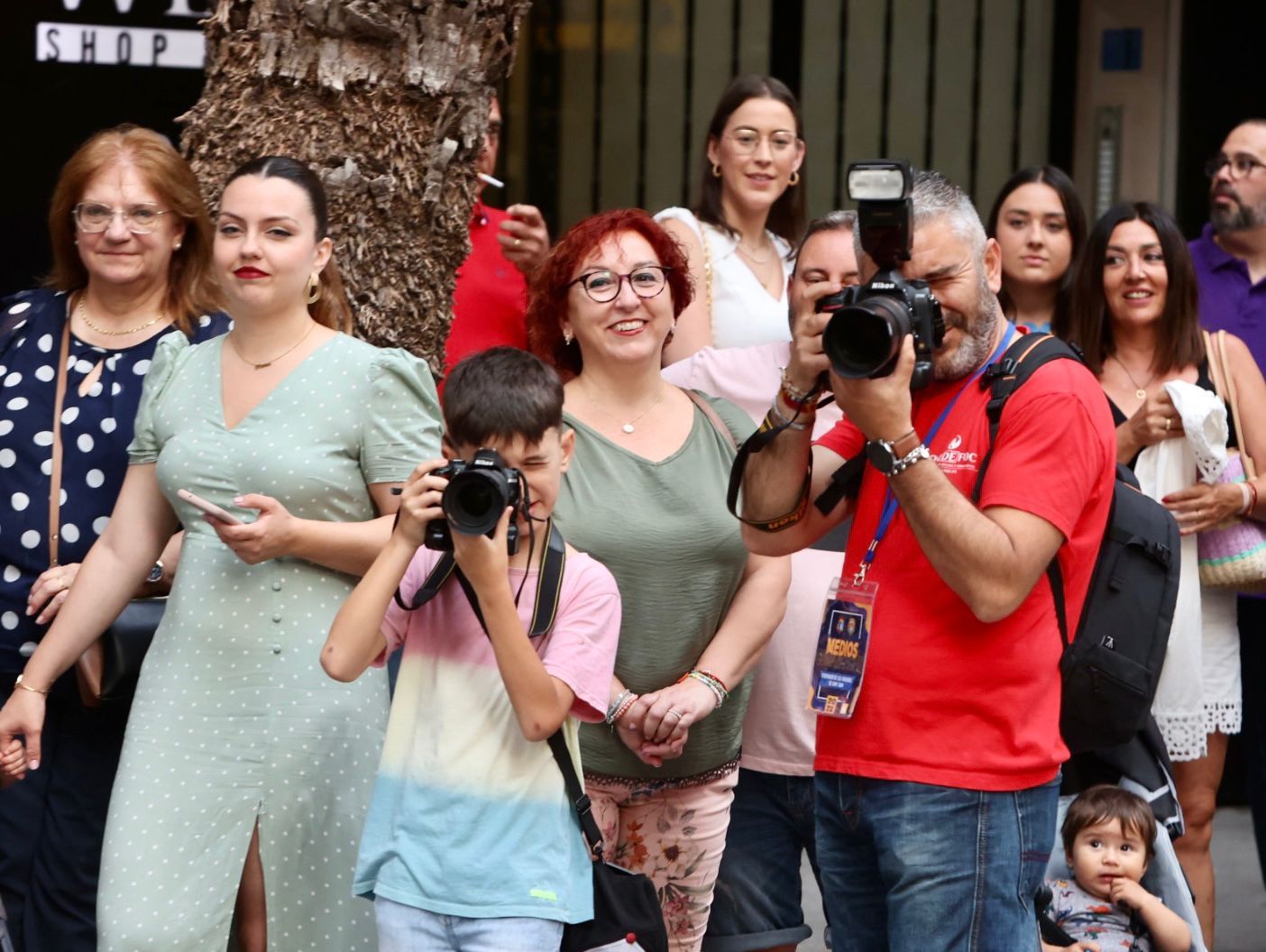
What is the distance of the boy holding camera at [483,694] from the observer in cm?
275

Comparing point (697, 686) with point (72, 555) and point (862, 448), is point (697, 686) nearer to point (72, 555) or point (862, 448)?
point (862, 448)

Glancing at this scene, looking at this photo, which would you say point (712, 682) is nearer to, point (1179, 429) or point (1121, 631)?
point (1121, 631)

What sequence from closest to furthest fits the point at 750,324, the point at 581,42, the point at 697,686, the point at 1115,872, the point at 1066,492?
the point at 1066,492, the point at 697,686, the point at 1115,872, the point at 750,324, the point at 581,42

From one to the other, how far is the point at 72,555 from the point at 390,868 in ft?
3.83

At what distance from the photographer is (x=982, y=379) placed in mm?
2820

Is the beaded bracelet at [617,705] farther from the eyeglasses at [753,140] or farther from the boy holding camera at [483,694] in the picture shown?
the eyeglasses at [753,140]

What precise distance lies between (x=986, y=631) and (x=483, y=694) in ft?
2.59

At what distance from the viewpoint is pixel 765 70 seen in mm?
7074

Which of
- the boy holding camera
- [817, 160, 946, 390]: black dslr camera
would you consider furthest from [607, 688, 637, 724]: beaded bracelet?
[817, 160, 946, 390]: black dslr camera

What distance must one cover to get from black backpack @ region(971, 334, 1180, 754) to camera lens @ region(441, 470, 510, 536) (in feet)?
3.42

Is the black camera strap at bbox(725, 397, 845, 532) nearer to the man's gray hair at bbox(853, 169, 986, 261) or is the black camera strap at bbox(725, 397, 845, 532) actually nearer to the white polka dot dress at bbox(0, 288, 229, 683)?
the man's gray hair at bbox(853, 169, 986, 261)

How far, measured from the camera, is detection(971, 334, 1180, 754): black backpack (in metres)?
3.14

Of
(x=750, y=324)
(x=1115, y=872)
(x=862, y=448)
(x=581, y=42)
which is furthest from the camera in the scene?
(x=581, y=42)

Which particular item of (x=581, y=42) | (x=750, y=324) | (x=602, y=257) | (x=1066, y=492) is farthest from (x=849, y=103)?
(x=1066, y=492)
